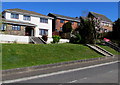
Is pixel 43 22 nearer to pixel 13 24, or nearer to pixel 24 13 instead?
pixel 24 13

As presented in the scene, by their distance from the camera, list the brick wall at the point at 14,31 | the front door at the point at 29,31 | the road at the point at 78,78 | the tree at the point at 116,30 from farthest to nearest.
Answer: the tree at the point at 116,30
the front door at the point at 29,31
the brick wall at the point at 14,31
the road at the point at 78,78

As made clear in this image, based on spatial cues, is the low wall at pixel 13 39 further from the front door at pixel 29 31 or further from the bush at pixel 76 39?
the bush at pixel 76 39

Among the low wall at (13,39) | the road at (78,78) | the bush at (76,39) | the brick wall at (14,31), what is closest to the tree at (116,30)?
the bush at (76,39)

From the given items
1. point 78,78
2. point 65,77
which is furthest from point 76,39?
point 78,78

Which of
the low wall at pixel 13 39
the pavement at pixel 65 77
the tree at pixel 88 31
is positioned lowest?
the pavement at pixel 65 77

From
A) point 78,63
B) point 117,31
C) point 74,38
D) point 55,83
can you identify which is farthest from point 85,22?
point 55,83

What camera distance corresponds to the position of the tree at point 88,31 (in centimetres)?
2794

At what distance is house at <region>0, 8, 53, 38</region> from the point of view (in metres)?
28.7

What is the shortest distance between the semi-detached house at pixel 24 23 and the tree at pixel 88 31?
978 centimetres

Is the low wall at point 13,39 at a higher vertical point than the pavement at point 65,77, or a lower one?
higher

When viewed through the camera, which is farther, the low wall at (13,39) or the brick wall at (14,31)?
the brick wall at (14,31)

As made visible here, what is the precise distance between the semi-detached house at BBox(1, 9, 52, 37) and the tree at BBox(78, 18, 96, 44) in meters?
9.78

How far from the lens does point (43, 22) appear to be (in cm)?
3622

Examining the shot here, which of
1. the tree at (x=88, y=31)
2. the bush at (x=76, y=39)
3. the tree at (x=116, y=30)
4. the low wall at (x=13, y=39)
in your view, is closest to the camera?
the low wall at (x=13, y=39)
